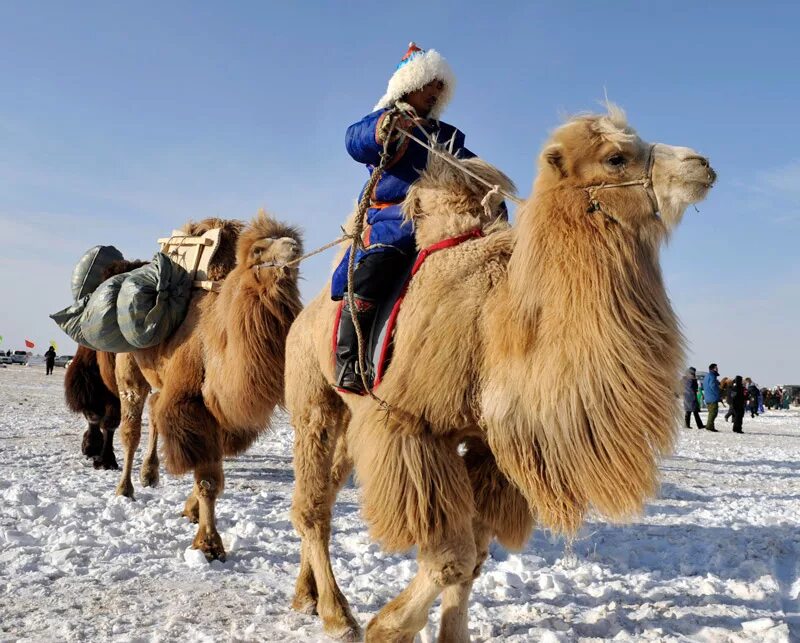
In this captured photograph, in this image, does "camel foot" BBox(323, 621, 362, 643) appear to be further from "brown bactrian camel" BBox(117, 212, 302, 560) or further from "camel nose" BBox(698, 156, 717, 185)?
"camel nose" BBox(698, 156, 717, 185)

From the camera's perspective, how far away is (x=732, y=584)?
4.29 metres

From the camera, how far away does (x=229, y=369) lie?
16.6ft

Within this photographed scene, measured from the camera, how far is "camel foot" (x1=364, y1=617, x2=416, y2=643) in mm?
2895

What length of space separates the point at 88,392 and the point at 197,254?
3783 mm

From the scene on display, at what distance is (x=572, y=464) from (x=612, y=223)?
3.01ft

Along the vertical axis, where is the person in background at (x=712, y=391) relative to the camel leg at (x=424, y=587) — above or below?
above

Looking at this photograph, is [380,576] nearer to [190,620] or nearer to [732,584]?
[190,620]

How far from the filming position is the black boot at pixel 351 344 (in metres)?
3.22

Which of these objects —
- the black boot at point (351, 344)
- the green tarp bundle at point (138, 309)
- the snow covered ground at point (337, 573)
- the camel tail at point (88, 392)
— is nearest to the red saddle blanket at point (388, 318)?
the black boot at point (351, 344)

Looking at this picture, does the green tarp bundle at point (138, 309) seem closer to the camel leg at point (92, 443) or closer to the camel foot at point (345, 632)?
the camel leg at point (92, 443)

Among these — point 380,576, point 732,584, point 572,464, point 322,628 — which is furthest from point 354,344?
point 732,584

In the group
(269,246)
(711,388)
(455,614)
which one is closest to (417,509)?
(455,614)

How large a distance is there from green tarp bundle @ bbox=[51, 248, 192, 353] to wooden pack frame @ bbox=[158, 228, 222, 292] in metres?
0.10

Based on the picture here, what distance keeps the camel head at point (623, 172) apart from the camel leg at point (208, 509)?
344 cm
